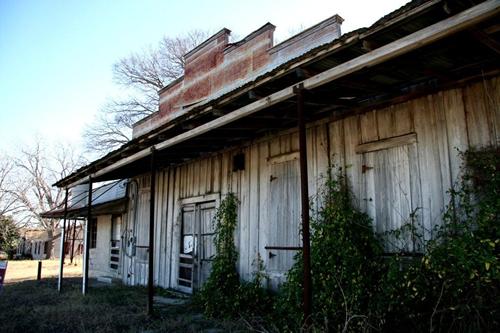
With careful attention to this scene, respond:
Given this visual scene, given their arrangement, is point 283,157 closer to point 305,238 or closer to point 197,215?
point 305,238

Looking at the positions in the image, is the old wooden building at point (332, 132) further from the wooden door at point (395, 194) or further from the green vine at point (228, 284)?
the green vine at point (228, 284)

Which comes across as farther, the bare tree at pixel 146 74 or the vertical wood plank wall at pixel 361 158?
A: the bare tree at pixel 146 74

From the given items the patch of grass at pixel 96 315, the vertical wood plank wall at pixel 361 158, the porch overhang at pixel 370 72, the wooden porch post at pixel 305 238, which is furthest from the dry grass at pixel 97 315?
the porch overhang at pixel 370 72

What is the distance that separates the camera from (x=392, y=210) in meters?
4.82

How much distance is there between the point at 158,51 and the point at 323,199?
2056 cm

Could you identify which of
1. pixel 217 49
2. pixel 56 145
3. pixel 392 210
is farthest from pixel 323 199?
pixel 56 145

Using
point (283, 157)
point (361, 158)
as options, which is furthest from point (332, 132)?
point (283, 157)

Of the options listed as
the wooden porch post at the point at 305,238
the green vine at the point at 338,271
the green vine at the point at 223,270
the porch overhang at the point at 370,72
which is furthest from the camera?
the green vine at the point at 223,270

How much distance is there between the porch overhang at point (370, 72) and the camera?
9.98 ft

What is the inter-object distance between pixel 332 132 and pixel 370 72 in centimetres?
152

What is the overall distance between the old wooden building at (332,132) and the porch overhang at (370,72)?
13 mm

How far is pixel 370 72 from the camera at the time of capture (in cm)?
429

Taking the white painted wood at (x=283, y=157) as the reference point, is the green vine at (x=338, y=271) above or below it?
below

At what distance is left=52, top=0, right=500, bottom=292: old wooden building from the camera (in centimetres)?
355
